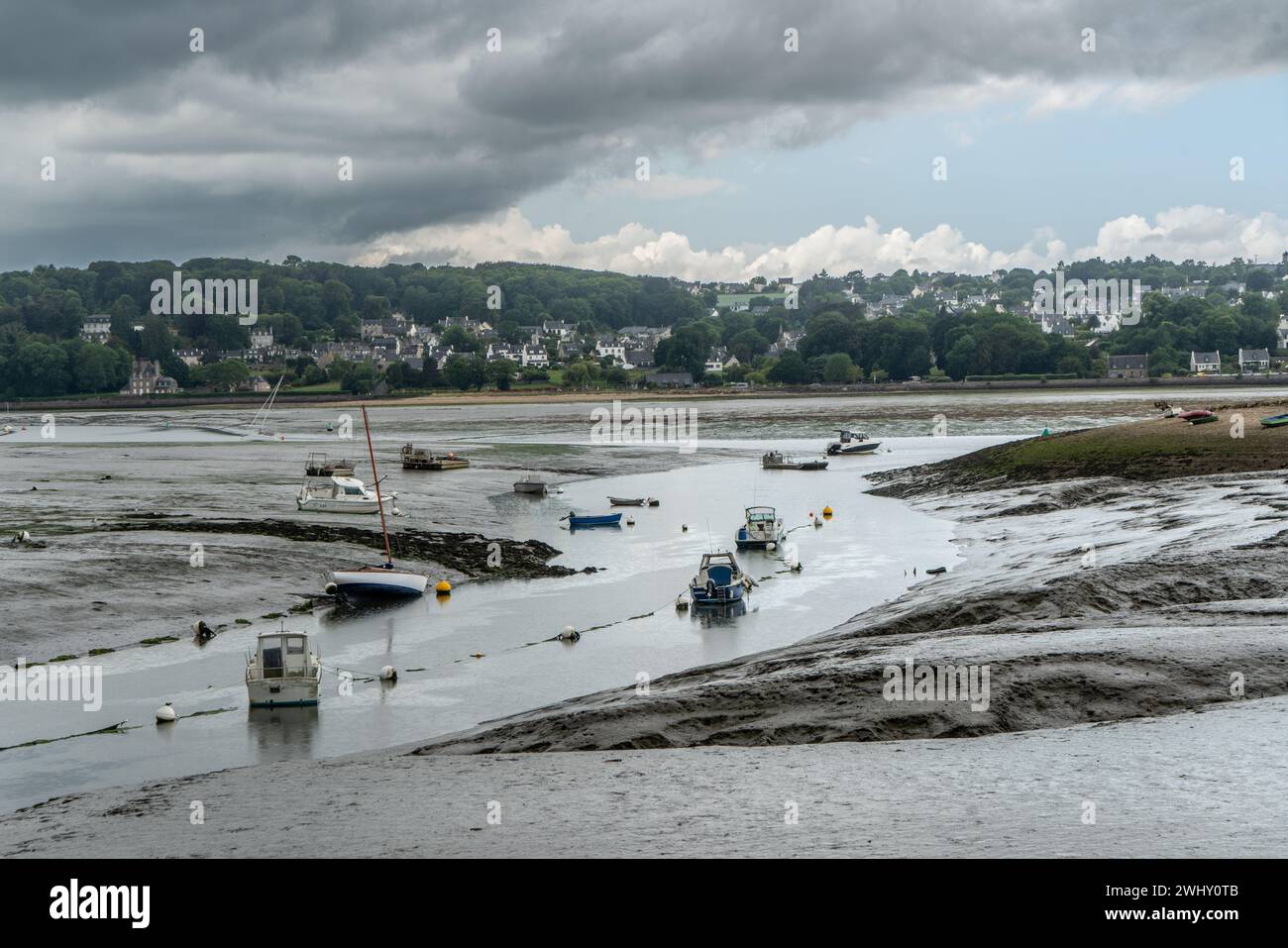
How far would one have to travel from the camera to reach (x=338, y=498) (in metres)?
58.9

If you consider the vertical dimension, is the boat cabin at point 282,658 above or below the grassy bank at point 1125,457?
below

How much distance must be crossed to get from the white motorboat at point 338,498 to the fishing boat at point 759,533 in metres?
17.2

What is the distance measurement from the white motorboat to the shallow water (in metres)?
1.24

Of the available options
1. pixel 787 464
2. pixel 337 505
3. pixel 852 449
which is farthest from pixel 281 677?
pixel 852 449

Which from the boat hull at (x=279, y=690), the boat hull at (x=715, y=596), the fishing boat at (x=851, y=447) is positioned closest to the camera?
the boat hull at (x=279, y=690)

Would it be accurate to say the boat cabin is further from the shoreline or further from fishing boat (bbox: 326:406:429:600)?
fishing boat (bbox: 326:406:429:600)

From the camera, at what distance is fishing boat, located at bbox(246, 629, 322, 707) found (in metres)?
25.1

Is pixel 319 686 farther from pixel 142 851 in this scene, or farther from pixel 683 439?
pixel 683 439

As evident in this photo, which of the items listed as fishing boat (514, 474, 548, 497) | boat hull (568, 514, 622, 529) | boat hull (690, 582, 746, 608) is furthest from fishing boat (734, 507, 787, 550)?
fishing boat (514, 474, 548, 497)

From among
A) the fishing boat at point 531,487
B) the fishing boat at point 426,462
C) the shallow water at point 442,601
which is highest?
the fishing boat at point 426,462

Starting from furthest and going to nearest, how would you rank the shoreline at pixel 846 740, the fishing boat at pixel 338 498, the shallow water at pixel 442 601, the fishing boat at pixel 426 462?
1. the fishing boat at pixel 426 462
2. the fishing boat at pixel 338 498
3. the shallow water at pixel 442 601
4. the shoreline at pixel 846 740

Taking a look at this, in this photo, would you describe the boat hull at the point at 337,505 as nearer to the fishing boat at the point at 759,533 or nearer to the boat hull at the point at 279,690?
the fishing boat at the point at 759,533

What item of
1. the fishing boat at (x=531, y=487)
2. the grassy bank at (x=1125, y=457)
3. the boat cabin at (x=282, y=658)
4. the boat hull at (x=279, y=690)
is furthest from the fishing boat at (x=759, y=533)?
the boat hull at (x=279, y=690)

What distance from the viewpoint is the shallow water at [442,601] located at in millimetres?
23641
